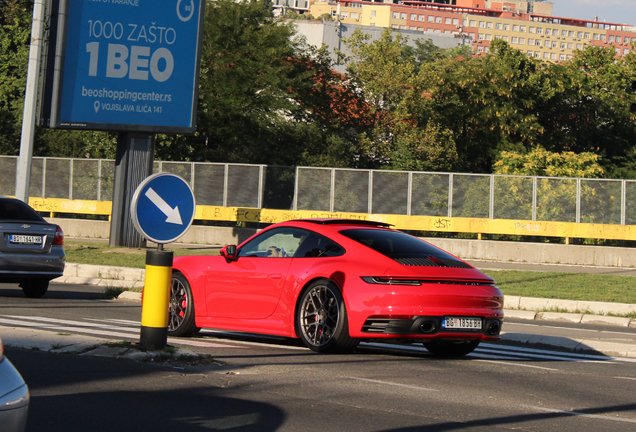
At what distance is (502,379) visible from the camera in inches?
283

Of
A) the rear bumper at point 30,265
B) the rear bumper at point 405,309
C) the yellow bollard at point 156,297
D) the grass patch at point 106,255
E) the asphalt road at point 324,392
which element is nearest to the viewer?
the asphalt road at point 324,392

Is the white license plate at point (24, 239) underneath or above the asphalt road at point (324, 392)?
above

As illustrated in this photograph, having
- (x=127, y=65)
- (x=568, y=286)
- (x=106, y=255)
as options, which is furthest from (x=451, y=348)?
(x=127, y=65)

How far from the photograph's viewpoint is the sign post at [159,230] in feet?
23.1

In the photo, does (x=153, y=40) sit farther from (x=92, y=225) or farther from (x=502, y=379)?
(x=502, y=379)

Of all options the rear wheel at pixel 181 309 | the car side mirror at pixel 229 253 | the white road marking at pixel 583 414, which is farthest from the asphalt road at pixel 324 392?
the car side mirror at pixel 229 253

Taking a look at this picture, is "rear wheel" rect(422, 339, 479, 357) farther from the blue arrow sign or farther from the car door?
the blue arrow sign

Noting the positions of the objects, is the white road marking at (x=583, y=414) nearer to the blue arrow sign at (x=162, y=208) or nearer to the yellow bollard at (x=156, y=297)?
the yellow bollard at (x=156, y=297)

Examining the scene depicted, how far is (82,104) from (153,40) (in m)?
2.61

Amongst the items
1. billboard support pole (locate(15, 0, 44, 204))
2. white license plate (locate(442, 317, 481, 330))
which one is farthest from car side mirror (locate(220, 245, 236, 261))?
A: billboard support pole (locate(15, 0, 44, 204))

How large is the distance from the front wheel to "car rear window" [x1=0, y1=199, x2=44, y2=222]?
6529 millimetres

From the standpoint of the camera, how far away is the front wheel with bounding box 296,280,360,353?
25.9 feet

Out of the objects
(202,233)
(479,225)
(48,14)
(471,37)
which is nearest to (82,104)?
(48,14)

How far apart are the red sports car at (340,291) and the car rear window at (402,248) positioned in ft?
0.04
